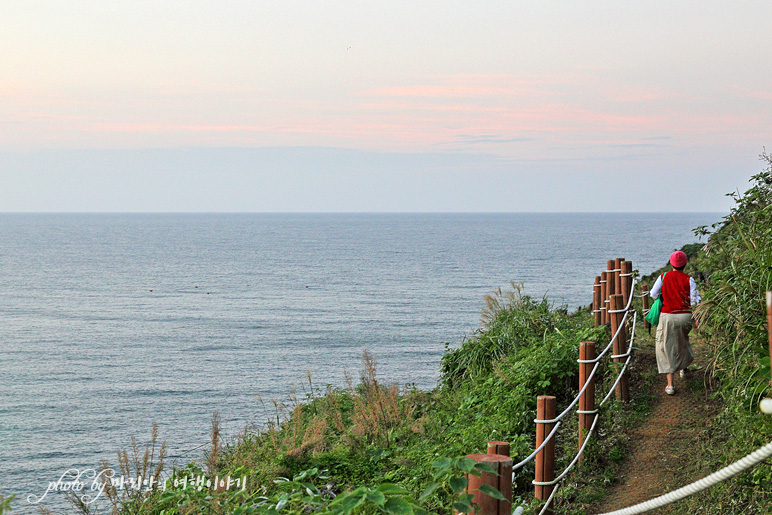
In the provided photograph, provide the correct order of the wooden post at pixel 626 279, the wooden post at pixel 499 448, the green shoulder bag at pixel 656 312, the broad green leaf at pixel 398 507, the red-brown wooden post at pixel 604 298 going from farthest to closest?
the red-brown wooden post at pixel 604 298
the wooden post at pixel 626 279
the green shoulder bag at pixel 656 312
the wooden post at pixel 499 448
the broad green leaf at pixel 398 507

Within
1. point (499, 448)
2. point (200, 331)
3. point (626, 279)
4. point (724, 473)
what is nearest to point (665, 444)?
point (626, 279)

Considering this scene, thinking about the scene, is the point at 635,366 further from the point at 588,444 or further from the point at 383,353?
the point at 383,353

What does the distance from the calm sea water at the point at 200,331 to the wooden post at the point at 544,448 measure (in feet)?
27.6

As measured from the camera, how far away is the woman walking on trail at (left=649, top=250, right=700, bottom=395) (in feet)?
27.9

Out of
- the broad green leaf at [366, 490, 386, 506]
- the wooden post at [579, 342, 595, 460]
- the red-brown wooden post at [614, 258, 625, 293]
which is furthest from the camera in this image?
the red-brown wooden post at [614, 258, 625, 293]

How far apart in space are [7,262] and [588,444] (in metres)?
136

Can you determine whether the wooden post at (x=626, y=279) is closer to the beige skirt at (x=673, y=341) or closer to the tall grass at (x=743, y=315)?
the beige skirt at (x=673, y=341)

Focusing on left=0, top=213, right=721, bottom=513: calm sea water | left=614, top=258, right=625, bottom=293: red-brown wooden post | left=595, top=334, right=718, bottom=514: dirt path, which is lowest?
left=0, top=213, right=721, bottom=513: calm sea water

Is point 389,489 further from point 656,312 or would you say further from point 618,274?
point 618,274

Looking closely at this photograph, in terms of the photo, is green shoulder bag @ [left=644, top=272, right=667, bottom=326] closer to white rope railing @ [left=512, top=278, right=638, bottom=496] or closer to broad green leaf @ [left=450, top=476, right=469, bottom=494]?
white rope railing @ [left=512, top=278, right=638, bottom=496]

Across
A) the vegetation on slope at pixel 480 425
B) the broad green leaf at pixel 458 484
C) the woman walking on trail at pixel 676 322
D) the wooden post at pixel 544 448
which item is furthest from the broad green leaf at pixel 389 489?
the woman walking on trail at pixel 676 322

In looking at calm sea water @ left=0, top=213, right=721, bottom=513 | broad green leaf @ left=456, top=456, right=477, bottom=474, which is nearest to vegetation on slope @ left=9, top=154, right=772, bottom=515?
broad green leaf @ left=456, top=456, right=477, bottom=474

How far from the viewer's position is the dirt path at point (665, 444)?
6613 millimetres

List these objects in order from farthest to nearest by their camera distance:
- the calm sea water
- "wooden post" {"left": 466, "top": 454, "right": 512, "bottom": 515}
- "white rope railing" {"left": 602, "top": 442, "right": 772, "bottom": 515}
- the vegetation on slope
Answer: the calm sea water < the vegetation on slope < "wooden post" {"left": 466, "top": 454, "right": 512, "bottom": 515} < "white rope railing" {"left": 602, "top": 442, "right": 772, "bottom": 515}
